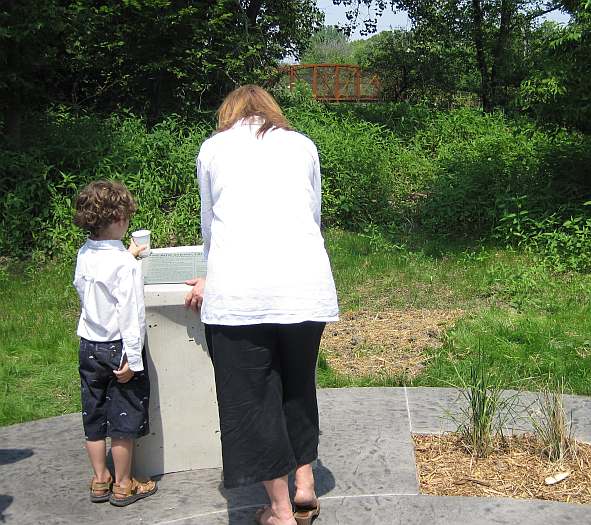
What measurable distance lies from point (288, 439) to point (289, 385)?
0.66 ft

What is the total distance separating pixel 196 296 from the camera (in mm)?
3365

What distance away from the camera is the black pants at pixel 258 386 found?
2988 mm

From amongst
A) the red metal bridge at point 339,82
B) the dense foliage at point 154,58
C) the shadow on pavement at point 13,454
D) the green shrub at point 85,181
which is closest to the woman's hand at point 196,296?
the shadow on pavement at point 13,454

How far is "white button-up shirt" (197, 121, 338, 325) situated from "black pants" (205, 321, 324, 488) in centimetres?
9

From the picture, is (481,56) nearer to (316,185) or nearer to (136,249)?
(136,249)

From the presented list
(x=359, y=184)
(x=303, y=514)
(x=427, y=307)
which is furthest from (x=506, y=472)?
(x=359, y=184)

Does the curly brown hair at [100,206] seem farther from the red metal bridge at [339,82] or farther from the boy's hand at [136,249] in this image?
the red metal bridge at [339,82]

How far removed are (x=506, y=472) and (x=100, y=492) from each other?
1.79 metres

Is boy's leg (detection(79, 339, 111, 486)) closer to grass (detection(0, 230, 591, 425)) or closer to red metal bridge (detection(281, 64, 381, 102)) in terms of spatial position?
grass (detection(0, 230, 591, 425))

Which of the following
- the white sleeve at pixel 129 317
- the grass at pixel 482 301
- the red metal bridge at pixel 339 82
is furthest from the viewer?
the red metal bridge at pixel 339 82

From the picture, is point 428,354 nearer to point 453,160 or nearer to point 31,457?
point 31,457

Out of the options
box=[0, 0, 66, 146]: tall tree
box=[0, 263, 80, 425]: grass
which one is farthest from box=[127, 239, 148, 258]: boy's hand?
box=[0, 0, 66, 146]: tall tree

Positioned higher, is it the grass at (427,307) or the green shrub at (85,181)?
the green shrub at (85,181)

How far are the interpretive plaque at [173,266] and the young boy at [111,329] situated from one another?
0.76 ft
